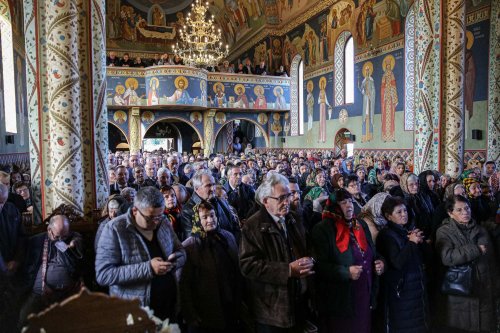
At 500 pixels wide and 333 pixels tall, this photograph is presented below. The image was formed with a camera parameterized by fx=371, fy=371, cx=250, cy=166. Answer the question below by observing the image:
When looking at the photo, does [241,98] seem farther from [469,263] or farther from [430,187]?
[469,263]

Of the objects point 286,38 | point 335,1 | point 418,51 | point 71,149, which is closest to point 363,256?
point 71,149

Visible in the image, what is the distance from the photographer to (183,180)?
8773 millimetres

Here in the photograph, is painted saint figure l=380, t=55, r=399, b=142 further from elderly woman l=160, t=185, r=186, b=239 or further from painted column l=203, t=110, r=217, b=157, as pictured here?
elderly woman l=160, t=185, r=186, b=239

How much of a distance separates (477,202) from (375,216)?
233cm

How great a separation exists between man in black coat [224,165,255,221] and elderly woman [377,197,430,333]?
274 centimetres

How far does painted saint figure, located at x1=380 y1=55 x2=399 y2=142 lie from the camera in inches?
593

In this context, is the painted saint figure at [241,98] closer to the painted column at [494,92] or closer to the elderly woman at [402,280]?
the painted column at [494,92]

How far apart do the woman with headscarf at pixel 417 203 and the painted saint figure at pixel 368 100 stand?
1168cm

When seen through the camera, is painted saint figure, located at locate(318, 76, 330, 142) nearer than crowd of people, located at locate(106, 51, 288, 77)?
Yes

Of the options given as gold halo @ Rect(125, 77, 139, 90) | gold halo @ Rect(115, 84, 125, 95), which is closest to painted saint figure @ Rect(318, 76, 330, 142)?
gold halo @ Rect(125, 77, 139, 90)

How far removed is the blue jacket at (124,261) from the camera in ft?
8.25

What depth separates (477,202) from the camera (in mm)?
4992

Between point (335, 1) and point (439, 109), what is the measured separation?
12505 mm

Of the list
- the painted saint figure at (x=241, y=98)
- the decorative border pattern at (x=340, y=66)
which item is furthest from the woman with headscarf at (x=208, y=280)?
the painted saint figure at (x=241, y=98)
